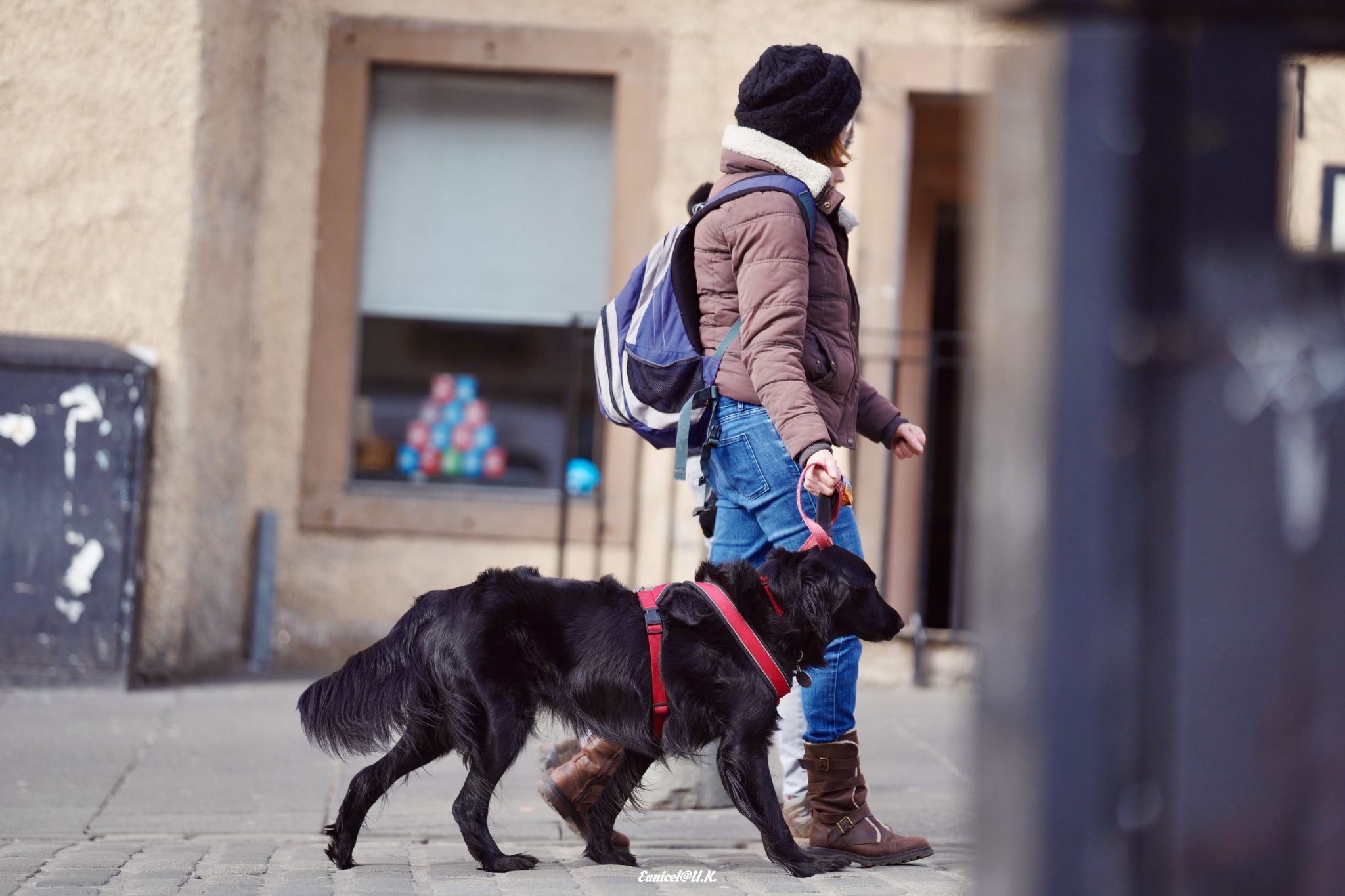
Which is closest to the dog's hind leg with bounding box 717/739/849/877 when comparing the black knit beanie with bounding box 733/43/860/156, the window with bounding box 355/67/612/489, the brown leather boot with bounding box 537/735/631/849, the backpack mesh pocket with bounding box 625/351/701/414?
the brown leather boot with bounding box 537/735/631/849

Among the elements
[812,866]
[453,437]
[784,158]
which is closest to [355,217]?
[453,437]

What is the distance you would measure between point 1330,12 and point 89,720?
16.9 ft

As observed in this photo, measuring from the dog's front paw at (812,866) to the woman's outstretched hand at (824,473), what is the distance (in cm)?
89

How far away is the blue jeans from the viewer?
342 cm

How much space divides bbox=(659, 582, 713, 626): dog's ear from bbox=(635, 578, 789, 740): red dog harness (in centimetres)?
2

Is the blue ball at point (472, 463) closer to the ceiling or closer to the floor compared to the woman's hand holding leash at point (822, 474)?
closer to the floor

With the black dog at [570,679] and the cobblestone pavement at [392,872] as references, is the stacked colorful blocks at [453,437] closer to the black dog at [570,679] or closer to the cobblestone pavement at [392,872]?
the cobblestone pavement at [392,872]

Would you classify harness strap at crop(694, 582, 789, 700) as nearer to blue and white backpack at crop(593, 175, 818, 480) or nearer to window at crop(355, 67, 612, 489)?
blue and white backpack at crop(593, 175, 818, 480)

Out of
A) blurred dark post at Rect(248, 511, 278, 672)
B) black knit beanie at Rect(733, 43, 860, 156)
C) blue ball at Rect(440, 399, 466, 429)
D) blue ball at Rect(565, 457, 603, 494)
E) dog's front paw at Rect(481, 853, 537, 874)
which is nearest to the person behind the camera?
dog's front paw at Rect(481, 853, 537, 874)

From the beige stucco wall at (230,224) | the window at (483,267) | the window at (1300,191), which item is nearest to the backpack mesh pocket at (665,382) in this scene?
the window at (1300,191)

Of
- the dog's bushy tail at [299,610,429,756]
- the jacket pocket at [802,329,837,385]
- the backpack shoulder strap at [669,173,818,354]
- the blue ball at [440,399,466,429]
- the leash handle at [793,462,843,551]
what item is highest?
the backpack shoulder strap at [669,173,818,354]

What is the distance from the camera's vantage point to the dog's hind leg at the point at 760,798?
3209 mm

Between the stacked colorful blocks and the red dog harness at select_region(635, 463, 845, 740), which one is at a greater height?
the stacked colorful blocks

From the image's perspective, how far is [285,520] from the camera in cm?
666
